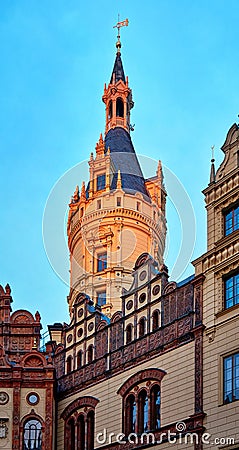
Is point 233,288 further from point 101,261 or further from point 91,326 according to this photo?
point 101,261

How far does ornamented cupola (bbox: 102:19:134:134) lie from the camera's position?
315ft

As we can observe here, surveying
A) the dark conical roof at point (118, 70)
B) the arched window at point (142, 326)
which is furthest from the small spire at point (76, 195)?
the arched window at point (142, 326)

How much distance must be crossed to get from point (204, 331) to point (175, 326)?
284 cm

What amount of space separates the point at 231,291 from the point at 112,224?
115 ft

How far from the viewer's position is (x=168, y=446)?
48469mm

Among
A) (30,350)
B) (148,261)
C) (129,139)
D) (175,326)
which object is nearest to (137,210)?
(129,139)

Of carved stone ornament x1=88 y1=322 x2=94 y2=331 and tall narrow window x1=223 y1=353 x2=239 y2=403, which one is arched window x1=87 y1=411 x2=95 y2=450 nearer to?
carved stone ornament x1=88 y1=322 x2=94 y2=331

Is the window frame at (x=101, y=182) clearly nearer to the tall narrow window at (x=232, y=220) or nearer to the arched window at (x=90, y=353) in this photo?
the arched window at (x=90, y=353)

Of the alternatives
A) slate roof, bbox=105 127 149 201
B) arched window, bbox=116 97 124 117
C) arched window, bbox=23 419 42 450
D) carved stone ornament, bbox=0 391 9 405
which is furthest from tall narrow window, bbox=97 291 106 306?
arched window, bbox=23 419 42 450

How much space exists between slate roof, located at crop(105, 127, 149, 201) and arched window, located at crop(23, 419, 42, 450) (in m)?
30.1

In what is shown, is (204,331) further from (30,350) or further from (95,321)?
(30,350)

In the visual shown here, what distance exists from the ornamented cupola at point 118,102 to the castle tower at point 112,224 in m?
5.46

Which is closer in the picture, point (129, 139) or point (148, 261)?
point (148, 261)

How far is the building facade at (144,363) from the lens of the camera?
46125mm
